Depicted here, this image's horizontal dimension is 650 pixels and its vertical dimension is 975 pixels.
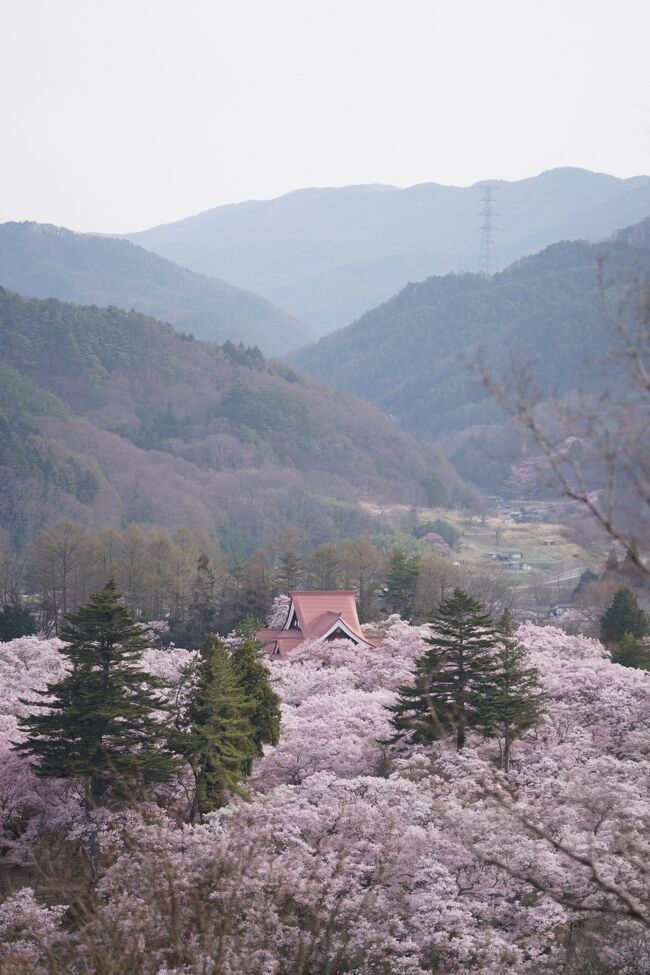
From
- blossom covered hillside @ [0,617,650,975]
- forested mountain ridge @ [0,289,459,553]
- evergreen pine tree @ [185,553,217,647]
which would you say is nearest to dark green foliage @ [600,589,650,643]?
blossom covered hillside @ [0,617,650,975]

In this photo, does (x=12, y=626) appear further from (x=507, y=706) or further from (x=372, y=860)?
(x=372, y=860)

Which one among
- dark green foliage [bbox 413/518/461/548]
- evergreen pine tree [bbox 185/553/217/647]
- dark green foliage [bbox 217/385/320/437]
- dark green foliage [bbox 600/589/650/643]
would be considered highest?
dark green foliage [bbox 217/385/320/437]

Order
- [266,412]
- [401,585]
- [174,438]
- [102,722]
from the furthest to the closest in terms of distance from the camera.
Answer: [266,412] < [174,438] < [401,585] < [102,722]

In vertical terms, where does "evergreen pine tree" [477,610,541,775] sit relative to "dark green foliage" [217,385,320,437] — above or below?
below

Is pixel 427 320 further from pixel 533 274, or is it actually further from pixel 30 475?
pixel 30 475

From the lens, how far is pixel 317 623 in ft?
100

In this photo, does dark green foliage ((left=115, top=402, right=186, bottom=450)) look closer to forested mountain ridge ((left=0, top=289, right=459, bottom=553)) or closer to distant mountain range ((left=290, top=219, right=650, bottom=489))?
forested mountain ridge ((left=0, top=289, right=459, bottom=553))

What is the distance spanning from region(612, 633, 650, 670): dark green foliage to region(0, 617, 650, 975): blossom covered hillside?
3166 mm

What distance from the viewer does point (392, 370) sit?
178 meters

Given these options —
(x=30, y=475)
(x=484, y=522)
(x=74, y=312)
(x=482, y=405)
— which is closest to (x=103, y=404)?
(x=74, y=312)

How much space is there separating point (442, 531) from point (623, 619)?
54.4m

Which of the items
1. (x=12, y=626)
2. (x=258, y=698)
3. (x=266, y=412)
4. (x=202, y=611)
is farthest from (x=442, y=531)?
(x=258, y=698)

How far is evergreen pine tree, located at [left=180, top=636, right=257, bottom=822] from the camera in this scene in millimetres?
17812

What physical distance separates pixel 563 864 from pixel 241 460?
97.5m
